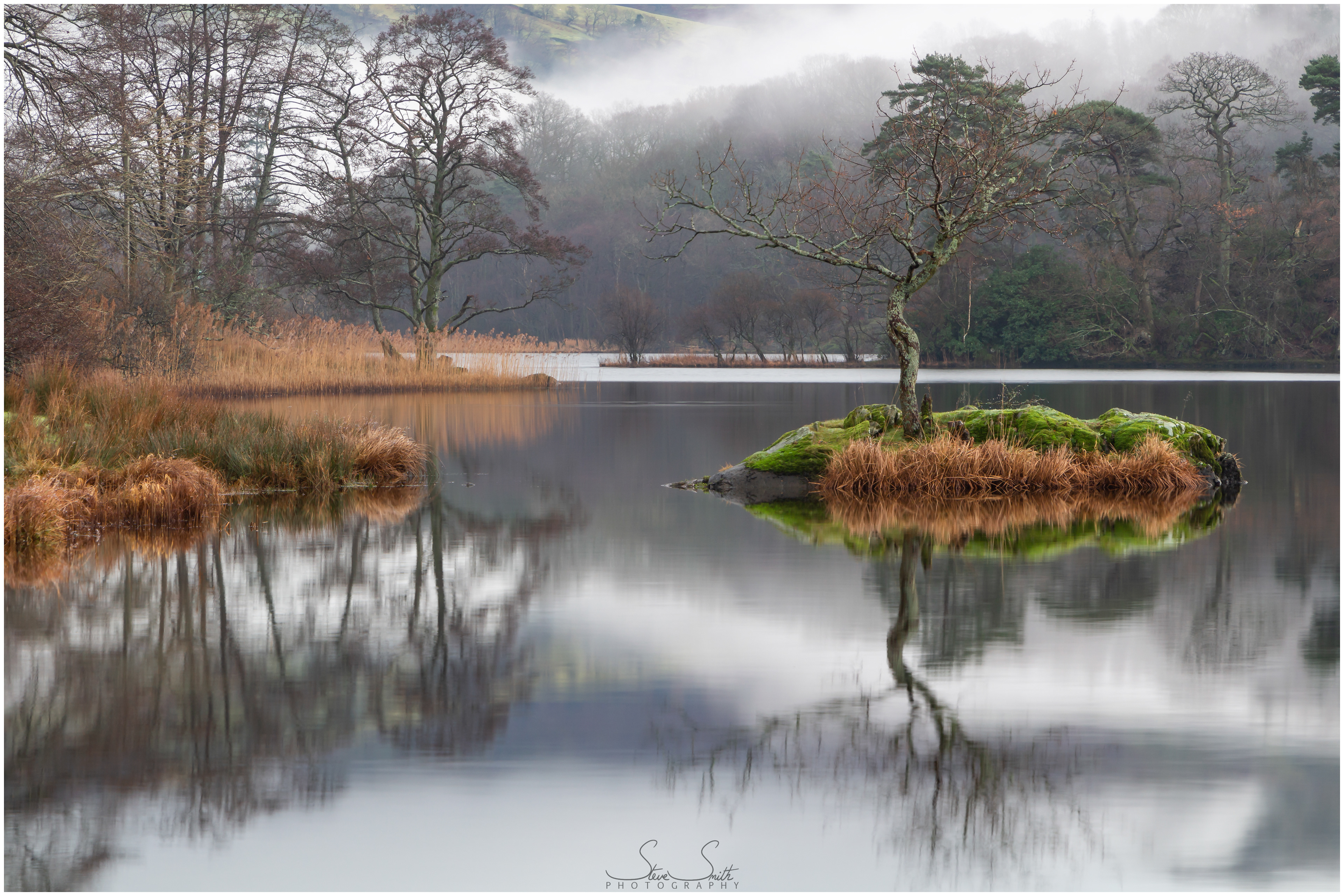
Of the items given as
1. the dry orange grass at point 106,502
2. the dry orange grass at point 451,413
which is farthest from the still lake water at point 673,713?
the dry orange grass at point 451,413

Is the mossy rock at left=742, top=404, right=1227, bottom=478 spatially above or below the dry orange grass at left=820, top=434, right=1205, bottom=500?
above

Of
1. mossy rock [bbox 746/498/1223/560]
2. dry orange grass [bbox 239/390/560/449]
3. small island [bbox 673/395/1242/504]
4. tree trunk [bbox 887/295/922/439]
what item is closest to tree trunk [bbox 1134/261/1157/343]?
dry orange grass [bbox 239/390/560/449]

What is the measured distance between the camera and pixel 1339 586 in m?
8.30

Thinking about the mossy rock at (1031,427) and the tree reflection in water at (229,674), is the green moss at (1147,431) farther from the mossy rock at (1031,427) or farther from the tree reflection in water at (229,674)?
the tree reflection in water at (229,674)

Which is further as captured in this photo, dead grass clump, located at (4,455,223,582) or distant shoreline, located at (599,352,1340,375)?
distant shoreline, located at (599,352,1340,375)

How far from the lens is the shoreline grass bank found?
972 centimetres

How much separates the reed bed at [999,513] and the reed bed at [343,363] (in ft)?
52.5

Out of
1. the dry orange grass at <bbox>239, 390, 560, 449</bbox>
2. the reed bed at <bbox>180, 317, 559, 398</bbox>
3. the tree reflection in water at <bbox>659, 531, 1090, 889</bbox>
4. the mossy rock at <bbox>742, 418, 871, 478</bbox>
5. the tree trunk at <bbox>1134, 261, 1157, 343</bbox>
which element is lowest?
the tree reflection in water at <bbox>659, 531, 1090, 889</bbox>

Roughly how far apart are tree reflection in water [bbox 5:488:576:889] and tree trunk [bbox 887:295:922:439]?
5.42 meters

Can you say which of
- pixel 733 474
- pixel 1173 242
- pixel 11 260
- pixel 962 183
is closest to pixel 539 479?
pixel 733 474

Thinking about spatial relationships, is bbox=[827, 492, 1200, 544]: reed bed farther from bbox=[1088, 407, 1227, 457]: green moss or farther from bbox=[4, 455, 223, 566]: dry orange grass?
bbox=[4, 455, 223, 566]: dry orange grass

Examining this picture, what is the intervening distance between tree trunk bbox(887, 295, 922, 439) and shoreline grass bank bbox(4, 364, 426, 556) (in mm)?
5479

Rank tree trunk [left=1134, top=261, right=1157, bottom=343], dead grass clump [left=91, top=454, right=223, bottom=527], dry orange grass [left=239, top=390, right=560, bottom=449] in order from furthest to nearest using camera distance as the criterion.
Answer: tree trunk [left=1134, top=261, right=1157, bottom=343] → dry orange grass [left=239, top=390, right=560, bottom=449] → dead grass clump [left=91, top=454, right=223, bottom=527]

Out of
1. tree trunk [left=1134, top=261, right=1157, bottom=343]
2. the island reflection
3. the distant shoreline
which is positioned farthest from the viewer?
the distant shoreline
